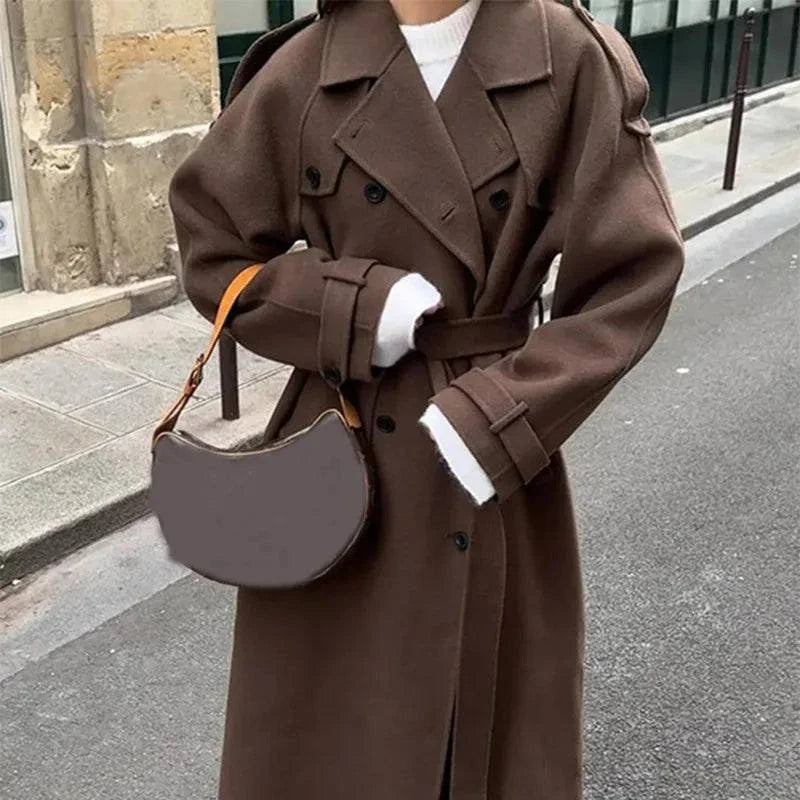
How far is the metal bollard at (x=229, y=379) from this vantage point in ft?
15.8

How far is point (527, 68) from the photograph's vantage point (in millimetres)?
1902

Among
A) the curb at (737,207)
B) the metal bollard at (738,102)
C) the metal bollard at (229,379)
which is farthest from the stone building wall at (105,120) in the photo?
the metal bollard at (738,102)

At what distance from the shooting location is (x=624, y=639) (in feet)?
12.6

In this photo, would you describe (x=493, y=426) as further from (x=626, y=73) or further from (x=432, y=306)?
(x=626, y=73)

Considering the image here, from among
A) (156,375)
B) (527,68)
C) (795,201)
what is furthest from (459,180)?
(795,201)

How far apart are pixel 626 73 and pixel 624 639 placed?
89.9 inches

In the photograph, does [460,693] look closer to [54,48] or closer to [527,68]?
[527,68]

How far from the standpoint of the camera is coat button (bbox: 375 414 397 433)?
6.84ft

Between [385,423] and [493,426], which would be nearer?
[493,426]

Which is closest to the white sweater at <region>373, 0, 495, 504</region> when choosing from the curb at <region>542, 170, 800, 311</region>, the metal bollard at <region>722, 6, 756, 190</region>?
the curb at <region>542, 170, 800, 311</region>

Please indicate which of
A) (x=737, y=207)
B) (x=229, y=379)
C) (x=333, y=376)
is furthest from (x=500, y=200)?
(x=737, y=207)

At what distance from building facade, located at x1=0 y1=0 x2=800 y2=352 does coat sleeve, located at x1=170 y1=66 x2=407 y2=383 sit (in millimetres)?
4076

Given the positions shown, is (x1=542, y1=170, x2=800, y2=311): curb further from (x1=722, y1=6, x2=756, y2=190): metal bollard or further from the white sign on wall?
the white sign on wall

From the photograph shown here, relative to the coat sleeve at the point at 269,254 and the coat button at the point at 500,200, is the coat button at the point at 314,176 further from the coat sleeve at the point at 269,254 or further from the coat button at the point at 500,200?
the coat button at the point at 500,200
